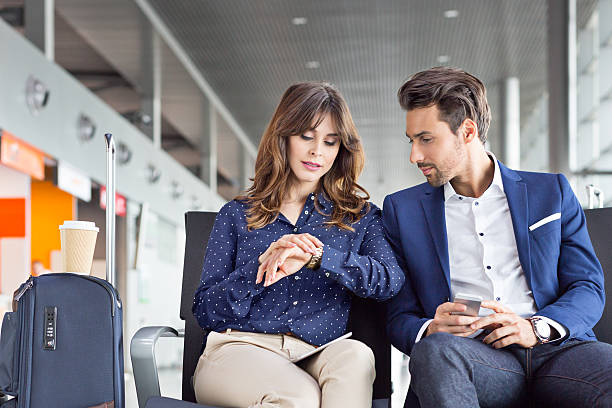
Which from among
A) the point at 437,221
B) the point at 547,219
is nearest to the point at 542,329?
the point at 547,219

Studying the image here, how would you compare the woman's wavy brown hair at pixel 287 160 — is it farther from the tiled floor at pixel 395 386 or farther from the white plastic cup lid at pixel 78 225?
the tiled floor at pixel 395 386

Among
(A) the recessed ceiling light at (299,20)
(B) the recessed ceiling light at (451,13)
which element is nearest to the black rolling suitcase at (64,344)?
(A) the recessed ceiling light at (299,20)

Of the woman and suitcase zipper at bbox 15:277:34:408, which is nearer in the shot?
the woman

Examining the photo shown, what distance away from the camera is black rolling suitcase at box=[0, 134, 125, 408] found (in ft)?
7.47

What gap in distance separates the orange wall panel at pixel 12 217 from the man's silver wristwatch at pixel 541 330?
7776 millimetres

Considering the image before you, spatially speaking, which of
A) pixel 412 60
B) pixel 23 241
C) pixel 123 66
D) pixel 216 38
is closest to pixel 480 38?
pixel 412 60

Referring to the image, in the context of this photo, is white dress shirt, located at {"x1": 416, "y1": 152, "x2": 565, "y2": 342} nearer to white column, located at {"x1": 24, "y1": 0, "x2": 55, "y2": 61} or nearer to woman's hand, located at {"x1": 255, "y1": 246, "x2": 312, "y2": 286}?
woman's hand, located at {"x1": 255, "y1": 246, "x2": 312, "y2": 286}

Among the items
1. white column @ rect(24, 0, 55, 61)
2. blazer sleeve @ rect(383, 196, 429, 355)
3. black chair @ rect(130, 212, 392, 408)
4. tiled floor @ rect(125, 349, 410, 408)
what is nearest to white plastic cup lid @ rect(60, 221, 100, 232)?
black chair @ rect(130, 212, 392, 408)

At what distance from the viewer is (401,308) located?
2.39 metres

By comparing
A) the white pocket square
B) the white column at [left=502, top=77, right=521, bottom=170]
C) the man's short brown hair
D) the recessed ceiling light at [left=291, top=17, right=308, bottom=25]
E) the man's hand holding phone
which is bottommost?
the man's hand holding phone

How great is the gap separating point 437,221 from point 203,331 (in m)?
0.87

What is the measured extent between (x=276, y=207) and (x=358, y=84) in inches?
396

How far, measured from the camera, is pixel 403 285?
2412 millimetres

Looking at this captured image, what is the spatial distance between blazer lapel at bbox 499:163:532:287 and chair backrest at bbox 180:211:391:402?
479mm
